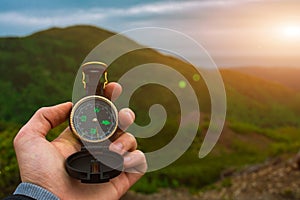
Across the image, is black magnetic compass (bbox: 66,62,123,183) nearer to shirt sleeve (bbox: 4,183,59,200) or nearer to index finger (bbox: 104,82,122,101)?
index finger (bbox: 104,82,122,101)

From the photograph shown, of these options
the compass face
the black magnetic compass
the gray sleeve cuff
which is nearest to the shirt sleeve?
the gray sleeve cuff

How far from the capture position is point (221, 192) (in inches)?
288

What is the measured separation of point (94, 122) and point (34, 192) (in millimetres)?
528

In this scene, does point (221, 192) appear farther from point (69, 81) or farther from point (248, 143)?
point (69, 81)

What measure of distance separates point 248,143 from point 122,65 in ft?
14.4

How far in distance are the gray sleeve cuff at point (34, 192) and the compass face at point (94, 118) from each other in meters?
0.39

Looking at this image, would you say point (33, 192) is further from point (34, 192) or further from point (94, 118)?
point (94, 118)

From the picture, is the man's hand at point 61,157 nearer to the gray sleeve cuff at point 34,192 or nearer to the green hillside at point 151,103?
the gray sleeve cuff at point 34,192

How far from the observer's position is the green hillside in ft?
26.1

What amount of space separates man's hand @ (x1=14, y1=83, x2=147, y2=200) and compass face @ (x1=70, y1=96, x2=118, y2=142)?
0.05 metres

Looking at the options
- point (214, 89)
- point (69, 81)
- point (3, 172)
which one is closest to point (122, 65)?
point (69, 81)

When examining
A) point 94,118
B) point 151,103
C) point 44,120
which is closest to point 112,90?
point 94,118

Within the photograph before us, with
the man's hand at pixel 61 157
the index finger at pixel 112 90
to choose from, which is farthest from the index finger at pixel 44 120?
the index finger at pixel 112 90

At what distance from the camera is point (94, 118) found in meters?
2.62
